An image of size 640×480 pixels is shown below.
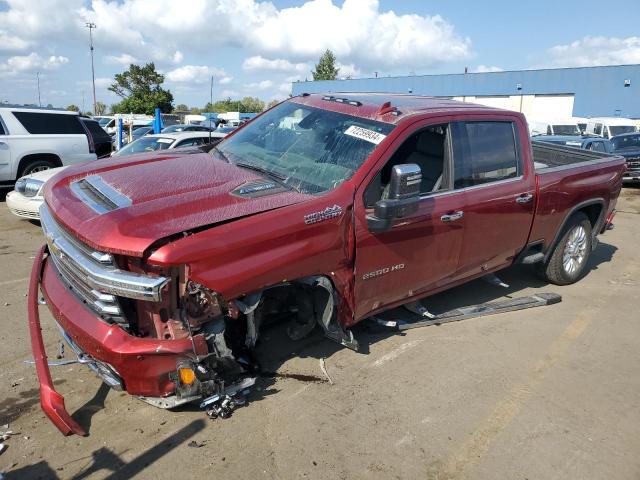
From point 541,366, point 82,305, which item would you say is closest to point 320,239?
point 82,305

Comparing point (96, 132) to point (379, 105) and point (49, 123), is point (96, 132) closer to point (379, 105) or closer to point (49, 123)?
point (49, 123)

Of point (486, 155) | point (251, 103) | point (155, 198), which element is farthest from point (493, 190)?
point (251, 103)

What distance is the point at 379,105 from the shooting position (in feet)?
13.1

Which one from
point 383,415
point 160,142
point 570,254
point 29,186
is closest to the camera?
point 383,415

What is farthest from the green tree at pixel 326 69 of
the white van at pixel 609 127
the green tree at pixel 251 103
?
the white van at pixel 609 127

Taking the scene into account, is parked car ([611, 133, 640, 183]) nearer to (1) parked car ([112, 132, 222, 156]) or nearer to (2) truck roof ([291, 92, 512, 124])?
(1) parked car ([112, 132, 222, 156])

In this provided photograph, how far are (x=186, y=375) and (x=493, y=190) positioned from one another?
2.92 meters

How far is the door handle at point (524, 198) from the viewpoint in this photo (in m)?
4.56

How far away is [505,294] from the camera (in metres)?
5.58

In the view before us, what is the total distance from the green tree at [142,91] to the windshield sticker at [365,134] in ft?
164

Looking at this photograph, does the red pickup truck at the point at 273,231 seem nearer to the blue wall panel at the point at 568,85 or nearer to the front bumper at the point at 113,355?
the front bumper at the point at 113,355

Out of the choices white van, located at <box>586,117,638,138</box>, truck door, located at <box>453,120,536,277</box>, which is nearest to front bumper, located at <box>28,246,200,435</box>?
truck door, located at <box>453,120,536,277</box>

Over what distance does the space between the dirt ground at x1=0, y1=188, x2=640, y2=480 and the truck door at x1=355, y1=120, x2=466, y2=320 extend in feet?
2.06

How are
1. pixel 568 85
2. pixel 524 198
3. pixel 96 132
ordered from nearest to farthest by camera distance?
pixel 524 198 → pixel 96 132 → pixel 568 85
